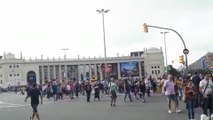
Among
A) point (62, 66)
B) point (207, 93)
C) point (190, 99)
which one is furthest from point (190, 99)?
point (62, 66)

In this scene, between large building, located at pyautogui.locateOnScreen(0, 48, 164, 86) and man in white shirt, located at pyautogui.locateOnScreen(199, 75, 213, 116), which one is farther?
large building, located at pyautogui.locateOnScreen(0, 48, 164, 86)

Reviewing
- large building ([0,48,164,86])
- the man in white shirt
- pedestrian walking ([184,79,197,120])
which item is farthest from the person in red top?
large building ([0,48,164,86])

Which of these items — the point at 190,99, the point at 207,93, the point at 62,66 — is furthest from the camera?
the point at 62,66

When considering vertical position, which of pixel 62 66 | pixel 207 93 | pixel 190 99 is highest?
pixel 62 66

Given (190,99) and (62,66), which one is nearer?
(190,99)

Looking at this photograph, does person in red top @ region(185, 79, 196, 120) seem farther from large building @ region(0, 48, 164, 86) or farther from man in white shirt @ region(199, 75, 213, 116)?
large building @ region(0, 48, 164, 86)

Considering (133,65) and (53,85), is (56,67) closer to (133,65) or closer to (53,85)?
(133,65)

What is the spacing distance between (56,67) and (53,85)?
419 feet

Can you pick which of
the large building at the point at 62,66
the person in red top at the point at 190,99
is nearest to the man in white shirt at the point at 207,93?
the person in red top at the point at 190,99

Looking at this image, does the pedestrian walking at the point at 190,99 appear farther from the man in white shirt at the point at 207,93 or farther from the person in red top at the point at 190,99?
the man in white shirt at the point at 207,93

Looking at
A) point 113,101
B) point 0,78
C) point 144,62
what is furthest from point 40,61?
point 113,101

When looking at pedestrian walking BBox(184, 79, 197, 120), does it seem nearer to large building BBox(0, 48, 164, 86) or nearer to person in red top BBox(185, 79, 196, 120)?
person in red top BBox(185, 79, 196, 120)

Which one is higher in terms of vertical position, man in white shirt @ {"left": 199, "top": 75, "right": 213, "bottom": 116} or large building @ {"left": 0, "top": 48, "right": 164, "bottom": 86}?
large building @ {"left": 0, "top": 48, "right": 164, "bottom": 86}

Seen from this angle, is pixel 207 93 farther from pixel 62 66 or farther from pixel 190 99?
pixel 62 66
